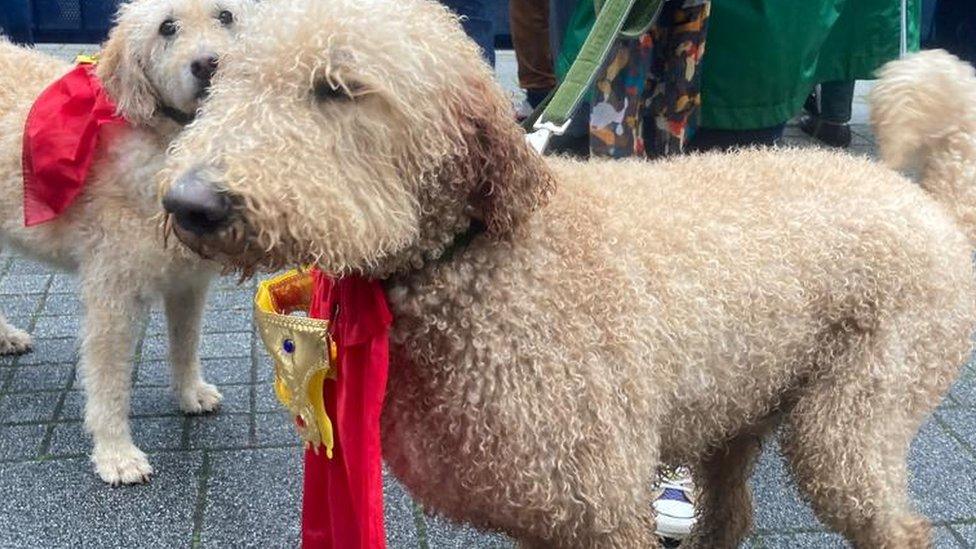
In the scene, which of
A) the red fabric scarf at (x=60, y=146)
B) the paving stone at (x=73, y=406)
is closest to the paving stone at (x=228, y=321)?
the paving stone at (x=73, y=406)

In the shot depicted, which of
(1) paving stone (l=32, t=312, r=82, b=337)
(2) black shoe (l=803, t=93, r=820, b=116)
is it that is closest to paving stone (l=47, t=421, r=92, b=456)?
(1) paving stone (l=32, t=312, r=82, b=337)

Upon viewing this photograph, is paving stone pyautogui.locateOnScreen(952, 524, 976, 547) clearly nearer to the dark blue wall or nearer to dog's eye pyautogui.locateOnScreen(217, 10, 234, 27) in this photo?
dog's eye pyautogui.locateOnScreen(217, 10, 234, 27)

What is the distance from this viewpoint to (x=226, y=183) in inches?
46.8

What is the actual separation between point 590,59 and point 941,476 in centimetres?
193

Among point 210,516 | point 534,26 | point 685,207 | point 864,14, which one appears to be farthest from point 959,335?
point 534,26

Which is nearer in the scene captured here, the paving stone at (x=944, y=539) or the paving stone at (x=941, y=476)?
the paving stone at (x=944, y=539)

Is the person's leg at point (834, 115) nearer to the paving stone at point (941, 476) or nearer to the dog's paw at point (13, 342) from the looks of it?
the paving stone at point (941, 476)

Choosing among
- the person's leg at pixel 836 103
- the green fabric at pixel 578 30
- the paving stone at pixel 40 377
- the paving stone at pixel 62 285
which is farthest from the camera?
the person's leg at pixel 836 103

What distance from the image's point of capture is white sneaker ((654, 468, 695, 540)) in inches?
106

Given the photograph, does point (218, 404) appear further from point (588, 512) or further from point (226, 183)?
point (226, 183)

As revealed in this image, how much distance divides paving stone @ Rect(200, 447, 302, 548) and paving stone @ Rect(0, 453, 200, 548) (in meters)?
0.05

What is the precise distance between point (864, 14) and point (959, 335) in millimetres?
1239

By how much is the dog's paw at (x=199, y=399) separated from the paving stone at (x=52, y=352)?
69 centimetres

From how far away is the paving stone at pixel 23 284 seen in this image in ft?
14.3
